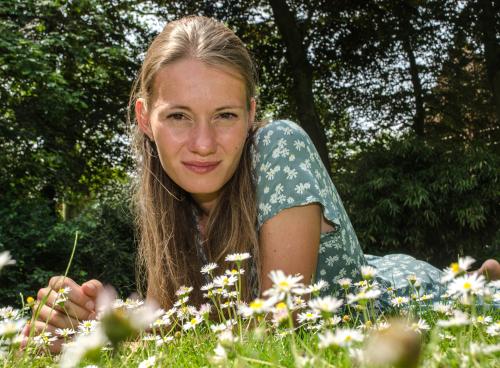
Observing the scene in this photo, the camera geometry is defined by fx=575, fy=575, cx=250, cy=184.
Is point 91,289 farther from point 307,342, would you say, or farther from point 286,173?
point 307,342

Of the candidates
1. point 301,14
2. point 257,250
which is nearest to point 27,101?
point 301,14

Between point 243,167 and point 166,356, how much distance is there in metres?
1.24

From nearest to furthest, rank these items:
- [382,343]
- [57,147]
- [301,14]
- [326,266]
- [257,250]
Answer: [382,343]
[257,250]
[326,266]
[57,147]
[301,14]

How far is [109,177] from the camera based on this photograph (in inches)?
454

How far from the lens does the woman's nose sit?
7.19 ft

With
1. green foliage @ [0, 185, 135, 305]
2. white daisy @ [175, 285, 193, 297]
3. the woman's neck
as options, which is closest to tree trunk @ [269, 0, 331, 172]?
green foliage @ [0, 185, 135, 305]

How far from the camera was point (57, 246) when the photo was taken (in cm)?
691

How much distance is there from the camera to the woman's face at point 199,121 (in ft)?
7.24

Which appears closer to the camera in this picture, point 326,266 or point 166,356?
point 166,356

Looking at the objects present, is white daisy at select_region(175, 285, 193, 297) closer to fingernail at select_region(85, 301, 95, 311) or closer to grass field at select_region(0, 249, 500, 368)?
grass field at select_region(0, 249, 500, 368)

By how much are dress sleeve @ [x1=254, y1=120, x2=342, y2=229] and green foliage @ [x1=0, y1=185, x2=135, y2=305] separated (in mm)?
4006

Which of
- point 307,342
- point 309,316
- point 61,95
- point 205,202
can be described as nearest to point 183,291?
point 309,316

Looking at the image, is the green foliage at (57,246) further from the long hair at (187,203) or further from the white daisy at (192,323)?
the white daisy at (192,323)

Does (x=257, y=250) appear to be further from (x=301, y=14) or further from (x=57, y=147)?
(x=301, y=14)
